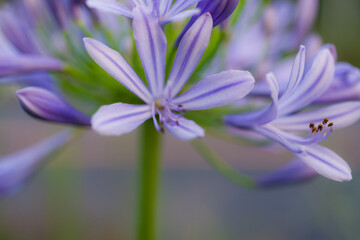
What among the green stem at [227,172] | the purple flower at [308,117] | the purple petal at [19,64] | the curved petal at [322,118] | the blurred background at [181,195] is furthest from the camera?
the blurred background at [181,195]

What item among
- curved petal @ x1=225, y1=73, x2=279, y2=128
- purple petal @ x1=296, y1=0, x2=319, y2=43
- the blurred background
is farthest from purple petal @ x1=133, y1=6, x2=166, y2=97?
the blurred background

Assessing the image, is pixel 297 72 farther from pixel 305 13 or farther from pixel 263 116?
pixel 305 13

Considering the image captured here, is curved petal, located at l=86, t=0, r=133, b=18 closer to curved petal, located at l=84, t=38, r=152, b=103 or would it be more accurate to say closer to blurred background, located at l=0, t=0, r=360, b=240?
curved petal, located at l=84, t=38, r=152, b=103

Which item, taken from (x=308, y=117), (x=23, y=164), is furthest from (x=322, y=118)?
(x=23, y=164)

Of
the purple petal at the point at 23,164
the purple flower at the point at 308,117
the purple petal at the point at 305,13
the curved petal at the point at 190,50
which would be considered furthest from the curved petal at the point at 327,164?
the purple petal at the point at 23,164

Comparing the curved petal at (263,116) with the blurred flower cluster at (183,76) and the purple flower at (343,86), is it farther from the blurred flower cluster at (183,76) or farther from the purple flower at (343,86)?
the purple flower at (343,86)

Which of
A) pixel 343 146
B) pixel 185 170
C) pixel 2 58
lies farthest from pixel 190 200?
pixel 2 58
